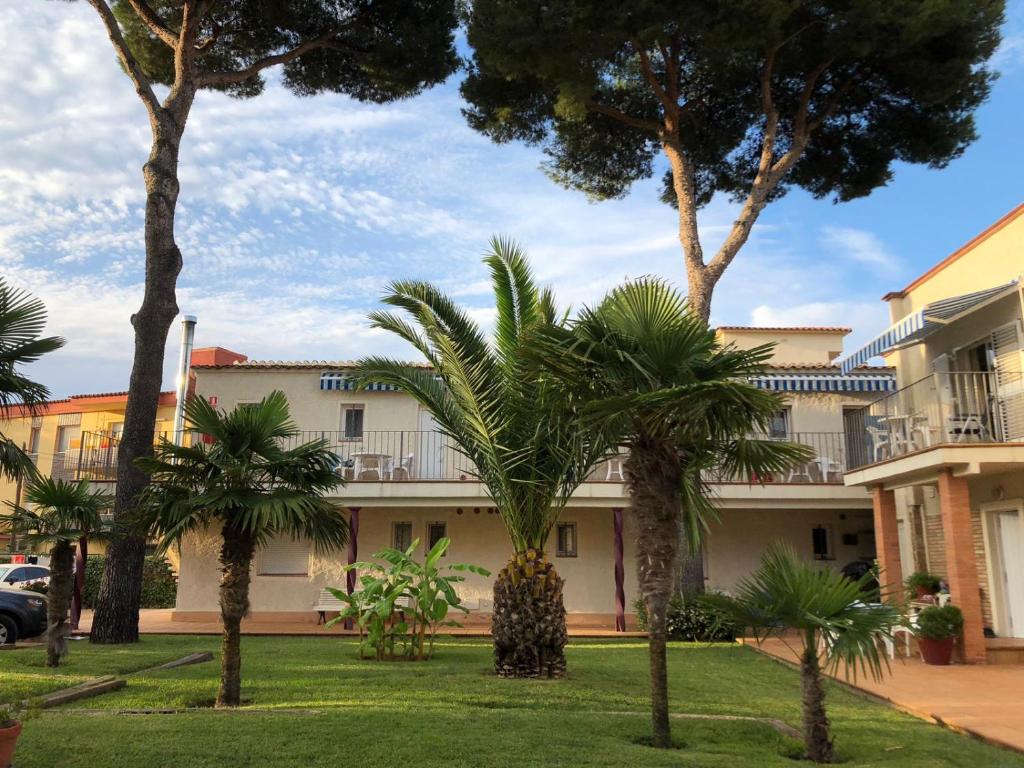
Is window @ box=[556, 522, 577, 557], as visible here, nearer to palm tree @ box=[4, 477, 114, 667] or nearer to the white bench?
the white bench

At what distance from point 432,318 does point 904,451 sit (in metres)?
9.64

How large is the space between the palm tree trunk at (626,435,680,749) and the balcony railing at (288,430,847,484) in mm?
12169

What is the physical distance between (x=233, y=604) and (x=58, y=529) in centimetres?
424

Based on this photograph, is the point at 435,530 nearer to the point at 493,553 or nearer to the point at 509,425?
the point at 493,553

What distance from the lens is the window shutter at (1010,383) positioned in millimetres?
14031

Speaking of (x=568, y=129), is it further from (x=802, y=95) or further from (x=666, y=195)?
(x=802, y=95)

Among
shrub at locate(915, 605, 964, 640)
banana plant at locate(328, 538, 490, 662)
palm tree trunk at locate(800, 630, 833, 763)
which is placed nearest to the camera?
palm tree trunk at locate(800, 630, 833, 763)

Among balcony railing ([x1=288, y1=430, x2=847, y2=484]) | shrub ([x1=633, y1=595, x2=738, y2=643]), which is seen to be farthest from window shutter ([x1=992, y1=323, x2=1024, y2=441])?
shrub ([x1=633, y1=595, x2=738, y2=643])

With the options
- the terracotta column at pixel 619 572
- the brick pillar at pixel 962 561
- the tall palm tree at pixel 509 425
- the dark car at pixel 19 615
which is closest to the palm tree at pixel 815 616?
the tall palm tree at pixel 509 425

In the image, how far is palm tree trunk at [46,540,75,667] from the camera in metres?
11.1

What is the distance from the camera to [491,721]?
768 centimetres

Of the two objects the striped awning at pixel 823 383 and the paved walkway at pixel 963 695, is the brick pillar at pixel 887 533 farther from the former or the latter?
the striped awning at pixel 823 383

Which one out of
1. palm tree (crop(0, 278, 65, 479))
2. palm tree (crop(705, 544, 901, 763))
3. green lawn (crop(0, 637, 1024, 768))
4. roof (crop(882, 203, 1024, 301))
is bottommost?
green lawn (crop(0, 637, 1024, 768))

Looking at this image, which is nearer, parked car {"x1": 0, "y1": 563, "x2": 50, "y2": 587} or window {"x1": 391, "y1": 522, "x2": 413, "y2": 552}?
parked car {"x1": 0, "y1": 563, "x2": 50, "y2": 587}
